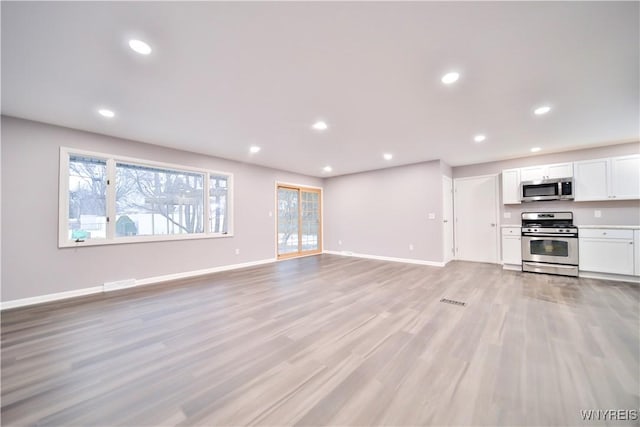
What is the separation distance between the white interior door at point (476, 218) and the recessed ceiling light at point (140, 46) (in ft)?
21.9

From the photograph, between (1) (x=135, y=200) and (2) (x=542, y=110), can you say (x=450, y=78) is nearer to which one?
(2) (x=542, y=110)

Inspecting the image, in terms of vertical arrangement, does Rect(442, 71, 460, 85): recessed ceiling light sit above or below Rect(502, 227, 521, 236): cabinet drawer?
above

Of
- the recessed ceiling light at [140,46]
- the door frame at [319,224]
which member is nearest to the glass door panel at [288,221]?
the door frame at [319,224]

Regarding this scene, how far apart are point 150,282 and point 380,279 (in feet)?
13.8

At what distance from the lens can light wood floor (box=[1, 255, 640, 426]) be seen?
1447mm

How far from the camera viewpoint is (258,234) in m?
6.00

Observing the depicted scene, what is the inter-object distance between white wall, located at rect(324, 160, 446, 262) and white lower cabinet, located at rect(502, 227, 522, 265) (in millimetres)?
1304

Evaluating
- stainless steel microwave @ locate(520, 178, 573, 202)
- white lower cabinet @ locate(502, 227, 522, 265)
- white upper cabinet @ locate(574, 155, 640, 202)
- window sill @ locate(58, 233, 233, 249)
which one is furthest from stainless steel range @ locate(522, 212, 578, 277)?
window sill @ locate(58, 233, 233, 249)

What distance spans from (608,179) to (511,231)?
5.75ft

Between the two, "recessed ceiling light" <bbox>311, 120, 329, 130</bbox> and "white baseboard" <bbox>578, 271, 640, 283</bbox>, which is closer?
"recessed ceiling light" <bbox>311, 120, 329, 130</bbox>

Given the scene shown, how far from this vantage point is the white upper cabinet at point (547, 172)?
4.75 meters

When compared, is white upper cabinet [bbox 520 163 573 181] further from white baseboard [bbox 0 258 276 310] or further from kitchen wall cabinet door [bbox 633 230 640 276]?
white baseboard [bbox 0 258 276 310]

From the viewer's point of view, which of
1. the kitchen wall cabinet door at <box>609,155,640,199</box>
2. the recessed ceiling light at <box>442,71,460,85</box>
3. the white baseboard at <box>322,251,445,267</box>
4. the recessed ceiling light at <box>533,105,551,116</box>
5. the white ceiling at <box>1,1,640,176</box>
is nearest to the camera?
the white ceiling at <box>1,1,640,176</box>

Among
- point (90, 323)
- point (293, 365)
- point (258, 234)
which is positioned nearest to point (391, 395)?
point (293, 365)
